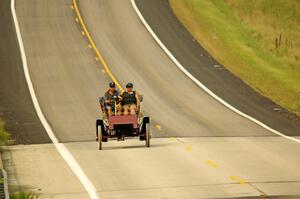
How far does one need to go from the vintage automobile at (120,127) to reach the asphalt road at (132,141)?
18.2 inches

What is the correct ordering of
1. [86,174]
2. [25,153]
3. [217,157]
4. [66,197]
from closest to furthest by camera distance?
[66,197] < [86,174] < [217,157] < [25,153]

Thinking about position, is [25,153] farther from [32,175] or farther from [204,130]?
[204,130]

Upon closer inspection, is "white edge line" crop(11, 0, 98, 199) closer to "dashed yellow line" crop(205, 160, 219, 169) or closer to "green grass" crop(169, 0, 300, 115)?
"dashed yellow line" crop(205, 160, 219, 169)

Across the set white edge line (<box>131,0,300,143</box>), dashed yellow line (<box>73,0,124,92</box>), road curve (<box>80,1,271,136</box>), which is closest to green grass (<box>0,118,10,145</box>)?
road curve (<box>80,1,271,136</box>)

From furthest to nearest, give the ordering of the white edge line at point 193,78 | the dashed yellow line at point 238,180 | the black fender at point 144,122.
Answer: the white edge line at point 193,78
the black fender at point 144,122
the dashed yellow line at point 238,180

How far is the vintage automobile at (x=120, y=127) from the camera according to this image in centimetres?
2386

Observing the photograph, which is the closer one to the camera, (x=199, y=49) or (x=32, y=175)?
(x=32, y=175)

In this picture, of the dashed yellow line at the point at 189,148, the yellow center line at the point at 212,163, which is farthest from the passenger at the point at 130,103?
the yellow center line at the point at 212,163

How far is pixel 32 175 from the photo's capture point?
65.0 ft

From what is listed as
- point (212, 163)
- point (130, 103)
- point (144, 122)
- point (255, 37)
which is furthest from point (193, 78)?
point (212, 163)

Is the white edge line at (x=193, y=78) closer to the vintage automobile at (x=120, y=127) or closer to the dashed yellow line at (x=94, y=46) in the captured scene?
the dashed yellow line at (x=94, y=46)

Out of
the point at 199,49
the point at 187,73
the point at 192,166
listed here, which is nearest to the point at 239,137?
the point at 192,166

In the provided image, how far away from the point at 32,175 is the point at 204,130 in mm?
9633

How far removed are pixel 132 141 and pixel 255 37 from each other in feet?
76.8
